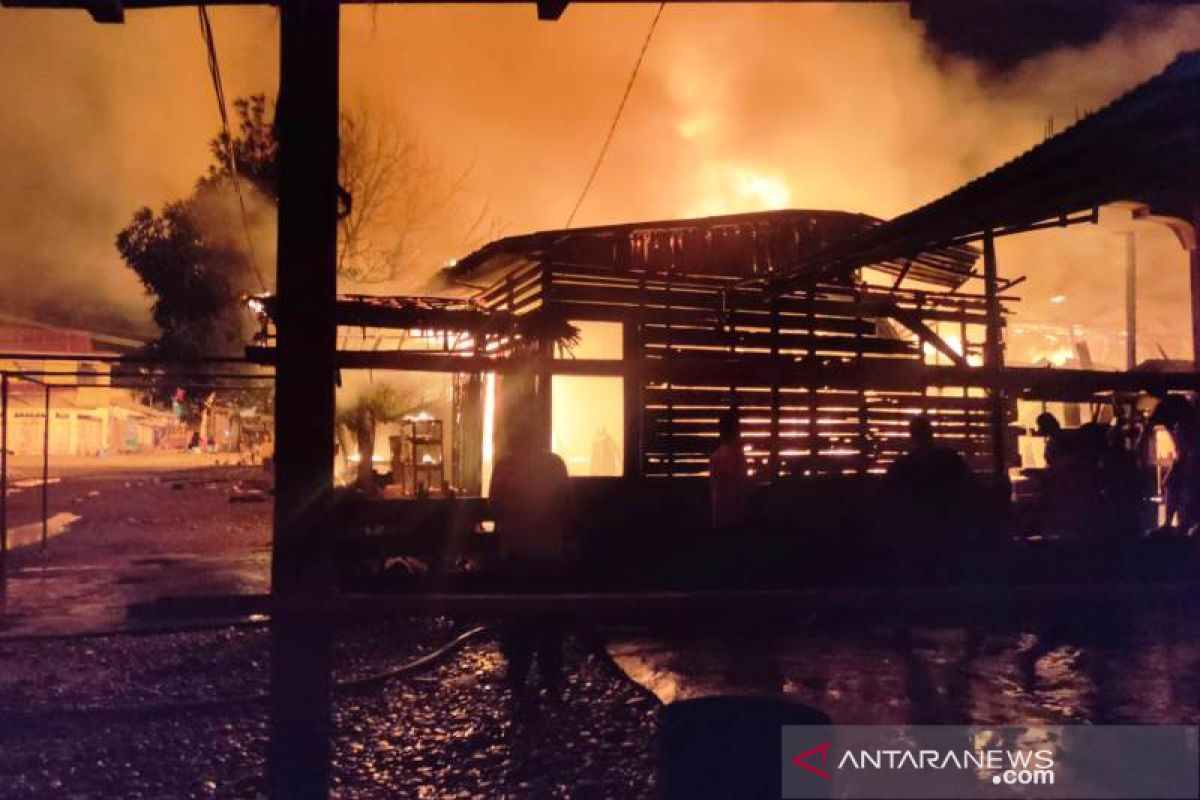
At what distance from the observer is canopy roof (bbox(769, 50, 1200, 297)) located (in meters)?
5.76

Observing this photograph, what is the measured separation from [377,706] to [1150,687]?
5650 mm

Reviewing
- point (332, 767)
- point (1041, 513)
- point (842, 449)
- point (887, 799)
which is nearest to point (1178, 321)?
point (842, 449)

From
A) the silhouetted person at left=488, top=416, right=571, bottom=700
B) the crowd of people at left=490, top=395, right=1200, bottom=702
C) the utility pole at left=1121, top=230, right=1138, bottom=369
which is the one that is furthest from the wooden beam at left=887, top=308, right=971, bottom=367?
the utility pole at left=1121, top=230, right=1138, bottom=369

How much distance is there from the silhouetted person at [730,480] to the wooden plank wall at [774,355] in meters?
3.14

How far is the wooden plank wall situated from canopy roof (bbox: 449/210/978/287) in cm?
25

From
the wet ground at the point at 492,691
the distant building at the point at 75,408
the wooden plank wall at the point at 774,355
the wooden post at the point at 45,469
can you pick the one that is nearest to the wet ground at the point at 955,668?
the wet ground at the point at 492,691

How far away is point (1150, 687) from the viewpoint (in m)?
5.77

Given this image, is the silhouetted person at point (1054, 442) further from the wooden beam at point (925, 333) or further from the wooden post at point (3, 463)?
the wooden post at point (3, 463)

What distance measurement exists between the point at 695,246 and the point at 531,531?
7.29 m

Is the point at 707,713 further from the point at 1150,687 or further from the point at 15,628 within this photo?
the point at 15,628

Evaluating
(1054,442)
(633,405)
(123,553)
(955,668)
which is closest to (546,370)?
(955,668)

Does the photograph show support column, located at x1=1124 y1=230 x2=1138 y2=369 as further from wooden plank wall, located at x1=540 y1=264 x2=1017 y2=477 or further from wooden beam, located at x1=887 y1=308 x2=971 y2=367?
wooden beam, located at x1=887 y1=308 x2=971 y2=367

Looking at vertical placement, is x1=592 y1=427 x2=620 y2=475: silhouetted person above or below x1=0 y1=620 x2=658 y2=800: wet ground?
above

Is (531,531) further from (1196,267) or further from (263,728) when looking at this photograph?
(1196,267)
